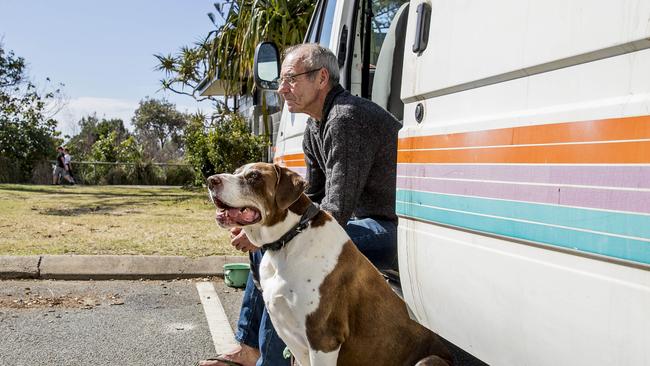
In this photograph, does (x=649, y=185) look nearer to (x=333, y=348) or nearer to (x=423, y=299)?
(x=423, y=299)

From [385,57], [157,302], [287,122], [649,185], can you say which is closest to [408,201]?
[649,185]

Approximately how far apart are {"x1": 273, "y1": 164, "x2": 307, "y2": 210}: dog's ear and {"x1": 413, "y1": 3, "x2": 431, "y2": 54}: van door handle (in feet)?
2.40

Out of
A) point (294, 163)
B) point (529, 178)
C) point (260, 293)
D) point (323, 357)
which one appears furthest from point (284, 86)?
point (529, 178)

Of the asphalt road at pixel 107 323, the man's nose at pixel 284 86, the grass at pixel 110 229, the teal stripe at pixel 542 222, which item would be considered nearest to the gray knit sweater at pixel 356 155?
the man's nose at pixel 284 86

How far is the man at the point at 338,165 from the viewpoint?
9.47 ft

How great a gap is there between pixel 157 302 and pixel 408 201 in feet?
10.3

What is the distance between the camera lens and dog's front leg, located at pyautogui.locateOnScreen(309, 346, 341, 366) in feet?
8.05

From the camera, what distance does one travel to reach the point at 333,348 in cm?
246

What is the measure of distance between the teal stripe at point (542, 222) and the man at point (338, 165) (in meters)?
0.74

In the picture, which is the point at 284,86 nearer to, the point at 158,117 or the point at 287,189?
the point at 287,189

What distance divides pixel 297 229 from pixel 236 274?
2.85 metres

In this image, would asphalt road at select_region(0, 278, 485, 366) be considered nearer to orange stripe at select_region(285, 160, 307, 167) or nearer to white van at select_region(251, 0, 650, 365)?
orange stripe at select_region(285, 160, 307, 167)

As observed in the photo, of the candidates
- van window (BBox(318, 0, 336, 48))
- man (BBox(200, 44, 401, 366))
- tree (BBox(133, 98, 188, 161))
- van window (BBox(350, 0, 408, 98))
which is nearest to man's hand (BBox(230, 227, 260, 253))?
man (BBox(200, 44, 401, 366))

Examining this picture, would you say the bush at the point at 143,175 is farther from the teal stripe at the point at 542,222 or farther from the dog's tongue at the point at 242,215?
the teal stripe at the point at 542,222
